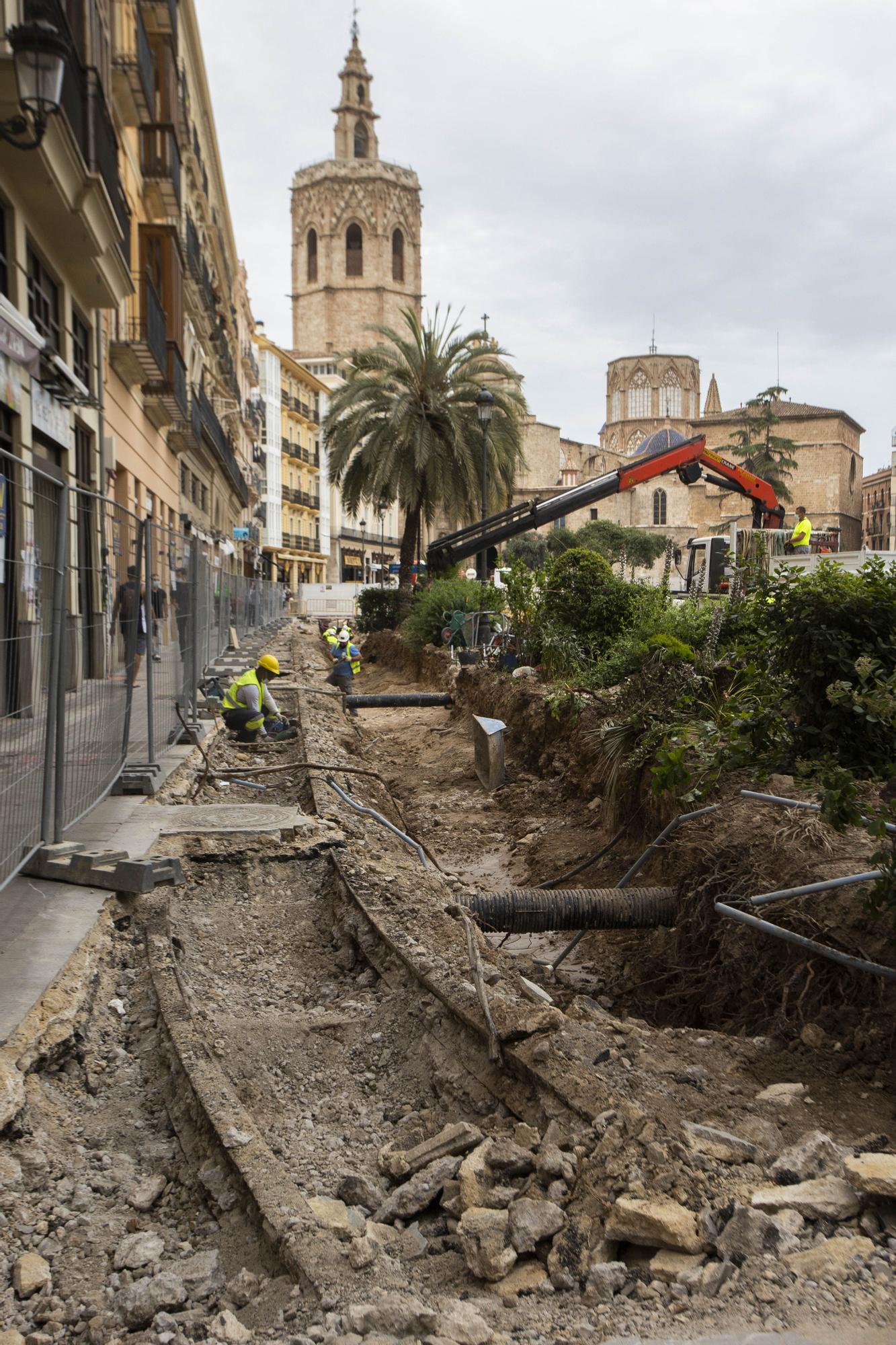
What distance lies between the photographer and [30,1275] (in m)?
2.53

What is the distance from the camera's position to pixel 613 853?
728cm

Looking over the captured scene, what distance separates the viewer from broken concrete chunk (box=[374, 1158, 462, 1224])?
2871mm

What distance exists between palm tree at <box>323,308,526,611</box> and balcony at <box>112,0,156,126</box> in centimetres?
801

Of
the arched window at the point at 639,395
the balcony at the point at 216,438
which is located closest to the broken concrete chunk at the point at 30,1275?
the balcony at the point at 216,438

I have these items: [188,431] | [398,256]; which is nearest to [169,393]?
[188,431]

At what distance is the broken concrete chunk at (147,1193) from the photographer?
2.96 metres

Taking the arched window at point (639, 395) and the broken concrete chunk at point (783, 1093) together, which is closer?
the broken concrete chunk at point (783, 1093)

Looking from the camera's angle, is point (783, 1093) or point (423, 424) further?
point (423, 424)

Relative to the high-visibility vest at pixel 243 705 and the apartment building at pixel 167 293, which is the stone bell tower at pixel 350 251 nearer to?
the apartment building at pixel 167 293

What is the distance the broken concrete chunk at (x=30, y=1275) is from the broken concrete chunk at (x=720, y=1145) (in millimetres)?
1748

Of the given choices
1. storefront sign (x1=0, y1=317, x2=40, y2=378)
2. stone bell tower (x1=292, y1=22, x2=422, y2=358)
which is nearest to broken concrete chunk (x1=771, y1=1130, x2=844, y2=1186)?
storefront sign (x1=0, y1=317, x2=40, y2=378)

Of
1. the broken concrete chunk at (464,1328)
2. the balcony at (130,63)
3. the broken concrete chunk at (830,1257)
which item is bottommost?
the broken concrete chunk at (464,1328)

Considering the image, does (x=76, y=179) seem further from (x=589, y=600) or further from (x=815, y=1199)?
(x=815, y=1199)

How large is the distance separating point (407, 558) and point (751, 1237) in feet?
78.6
